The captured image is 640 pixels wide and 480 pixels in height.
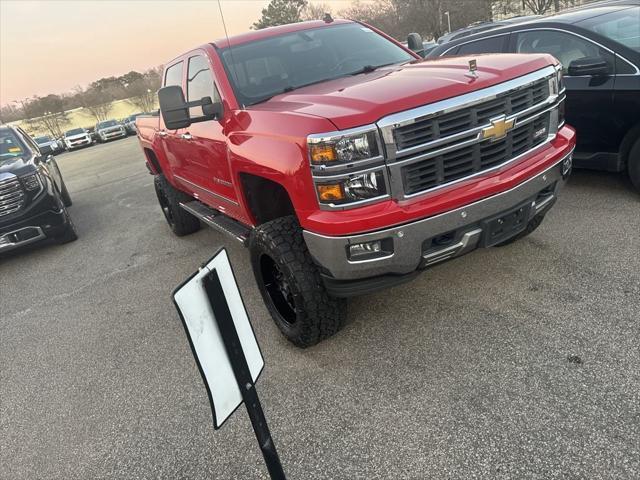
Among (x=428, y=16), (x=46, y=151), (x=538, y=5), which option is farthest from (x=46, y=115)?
(x=46, y=151)

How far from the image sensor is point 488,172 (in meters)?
2.73

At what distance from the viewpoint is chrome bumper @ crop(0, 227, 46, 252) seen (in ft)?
20.4

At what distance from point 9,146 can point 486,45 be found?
6909 millimetres

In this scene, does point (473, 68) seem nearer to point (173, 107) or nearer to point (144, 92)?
point (173, 107)

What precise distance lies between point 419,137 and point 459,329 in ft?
4.44

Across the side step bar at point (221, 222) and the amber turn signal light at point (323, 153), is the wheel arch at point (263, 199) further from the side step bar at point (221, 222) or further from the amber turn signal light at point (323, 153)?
the amber turn signal light at point (323, 153)

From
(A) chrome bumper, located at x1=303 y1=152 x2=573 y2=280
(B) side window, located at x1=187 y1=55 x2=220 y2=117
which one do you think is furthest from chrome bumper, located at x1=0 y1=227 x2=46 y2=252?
(A) chrome bumper, located at x1=303 y1=152 x2=573 y2=280

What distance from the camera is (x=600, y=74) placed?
14.6ft

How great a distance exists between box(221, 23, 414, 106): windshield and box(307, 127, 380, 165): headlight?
126 centimetres

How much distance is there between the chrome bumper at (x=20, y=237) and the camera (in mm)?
6207

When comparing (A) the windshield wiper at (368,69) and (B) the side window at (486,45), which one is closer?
(A) the windshield wiper at (368,69)

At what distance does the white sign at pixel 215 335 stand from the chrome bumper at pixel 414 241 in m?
1.03

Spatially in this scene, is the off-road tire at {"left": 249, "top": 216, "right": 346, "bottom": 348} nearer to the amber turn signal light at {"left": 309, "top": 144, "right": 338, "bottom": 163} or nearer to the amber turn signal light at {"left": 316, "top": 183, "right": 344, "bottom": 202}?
the amber turn signal light at {"left": 316, "top": 183, "right": 344, "bottom": 202}

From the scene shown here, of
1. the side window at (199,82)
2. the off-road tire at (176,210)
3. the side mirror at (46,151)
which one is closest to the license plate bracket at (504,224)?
the side window at (199,82)
